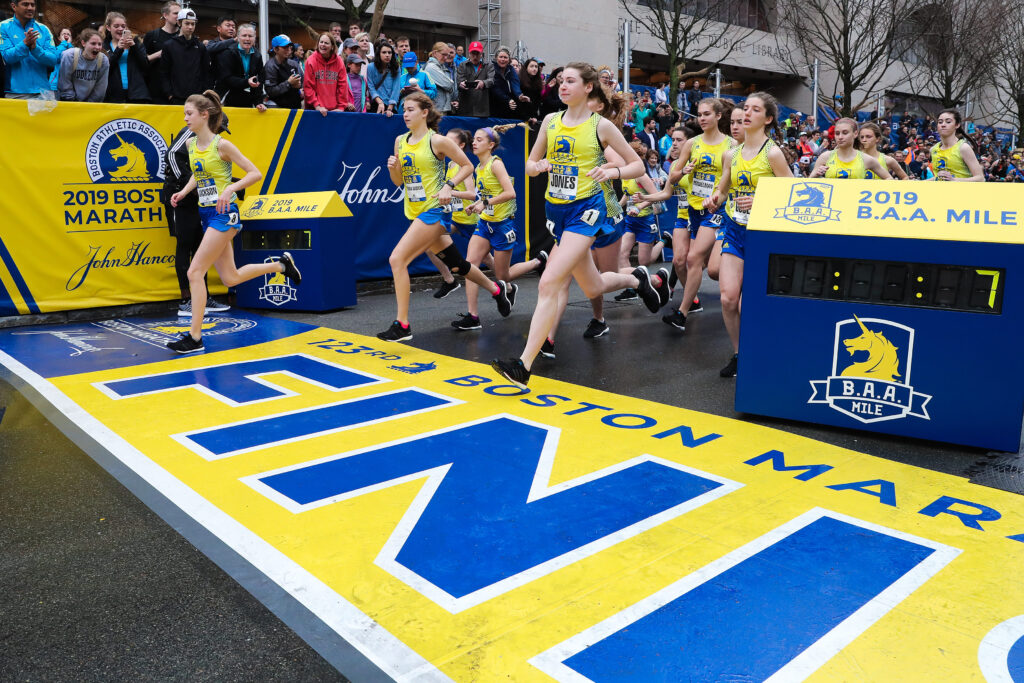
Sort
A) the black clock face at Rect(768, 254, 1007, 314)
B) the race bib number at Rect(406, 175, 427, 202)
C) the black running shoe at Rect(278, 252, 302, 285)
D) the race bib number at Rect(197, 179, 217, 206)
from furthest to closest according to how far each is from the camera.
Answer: the black running shoe at Rect(278, 252, 302, 285) < the race bib number at Rect(197, 179, 217, 206) < the race bib number at Rect(406, 175, 427, 202) < the black clock face at Rect(768, 254, 1007, 314)

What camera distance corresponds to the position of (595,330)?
7934 mm

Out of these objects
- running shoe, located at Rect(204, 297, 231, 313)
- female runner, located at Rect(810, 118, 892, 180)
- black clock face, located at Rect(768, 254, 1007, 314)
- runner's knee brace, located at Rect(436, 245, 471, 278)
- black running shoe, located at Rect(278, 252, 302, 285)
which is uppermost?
female runner, located at Rect(810, 118, 892, 180)

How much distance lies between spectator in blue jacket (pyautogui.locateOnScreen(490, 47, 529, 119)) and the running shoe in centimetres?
562

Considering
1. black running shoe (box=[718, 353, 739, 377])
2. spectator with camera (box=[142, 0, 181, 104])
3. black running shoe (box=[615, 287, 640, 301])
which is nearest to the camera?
black running shoe (box=[718, 353, 739, 377])

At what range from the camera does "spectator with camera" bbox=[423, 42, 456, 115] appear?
12647 mm

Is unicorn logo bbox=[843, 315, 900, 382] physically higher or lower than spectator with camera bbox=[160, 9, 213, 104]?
lower

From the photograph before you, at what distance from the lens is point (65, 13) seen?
808 inches

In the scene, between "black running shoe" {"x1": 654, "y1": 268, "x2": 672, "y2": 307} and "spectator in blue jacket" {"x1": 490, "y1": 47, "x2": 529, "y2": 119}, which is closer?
"black running shoe" {"x1": 654, "y1": 268, "x2": 672, "y2": 307}

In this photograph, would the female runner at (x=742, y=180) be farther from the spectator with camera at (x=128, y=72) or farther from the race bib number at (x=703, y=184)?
the spectator with camera at (x=128, y=72)

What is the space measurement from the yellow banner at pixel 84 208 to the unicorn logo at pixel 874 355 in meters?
7.77

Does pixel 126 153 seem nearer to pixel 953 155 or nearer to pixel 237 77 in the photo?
pixel 237 77

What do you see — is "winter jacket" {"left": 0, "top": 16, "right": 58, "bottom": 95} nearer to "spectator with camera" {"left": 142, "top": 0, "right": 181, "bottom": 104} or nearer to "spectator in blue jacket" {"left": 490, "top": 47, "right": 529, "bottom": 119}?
"spectator with camera" {"left": 142, "top": 0, "right": 181, "bottom": 104}

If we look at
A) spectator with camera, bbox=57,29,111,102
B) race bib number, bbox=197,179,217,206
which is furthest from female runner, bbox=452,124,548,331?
spectator with camera, bbox=57,29,111,102

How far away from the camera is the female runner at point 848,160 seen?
7938mm
